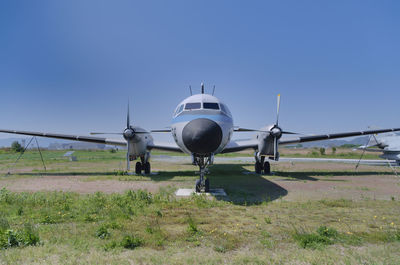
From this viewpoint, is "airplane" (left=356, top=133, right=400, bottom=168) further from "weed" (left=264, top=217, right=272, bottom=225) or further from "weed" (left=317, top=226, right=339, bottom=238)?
"weed" (left=317, top=226, right=339, bottom=238)

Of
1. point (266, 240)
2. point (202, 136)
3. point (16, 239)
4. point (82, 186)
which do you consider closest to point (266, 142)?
point (202, 136)

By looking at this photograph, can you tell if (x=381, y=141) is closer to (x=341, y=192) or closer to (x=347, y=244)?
(x=341, y=192)

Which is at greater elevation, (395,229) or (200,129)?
(200,129)

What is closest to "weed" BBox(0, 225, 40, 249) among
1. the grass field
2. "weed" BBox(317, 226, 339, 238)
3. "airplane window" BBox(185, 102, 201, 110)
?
the grass field

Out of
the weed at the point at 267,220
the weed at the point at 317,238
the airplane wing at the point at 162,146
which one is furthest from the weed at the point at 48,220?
the airplane wing at the point at 162,146

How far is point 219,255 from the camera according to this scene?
3.53 m

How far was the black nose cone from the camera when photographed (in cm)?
700

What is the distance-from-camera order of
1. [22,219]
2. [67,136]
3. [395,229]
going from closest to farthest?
[395,229] < [22,219] < [67,136]

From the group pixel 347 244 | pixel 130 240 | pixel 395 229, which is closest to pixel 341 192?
pixel 395 229

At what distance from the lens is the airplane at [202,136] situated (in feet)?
23.8

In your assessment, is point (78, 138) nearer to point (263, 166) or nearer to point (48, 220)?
point (48, 220)

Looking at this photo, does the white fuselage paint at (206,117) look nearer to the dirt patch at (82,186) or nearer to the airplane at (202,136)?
the airplane at (202,136)

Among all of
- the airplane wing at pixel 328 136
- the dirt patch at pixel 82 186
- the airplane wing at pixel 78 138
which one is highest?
the airplane wing at pixel 328 136

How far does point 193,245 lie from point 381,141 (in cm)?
3165
